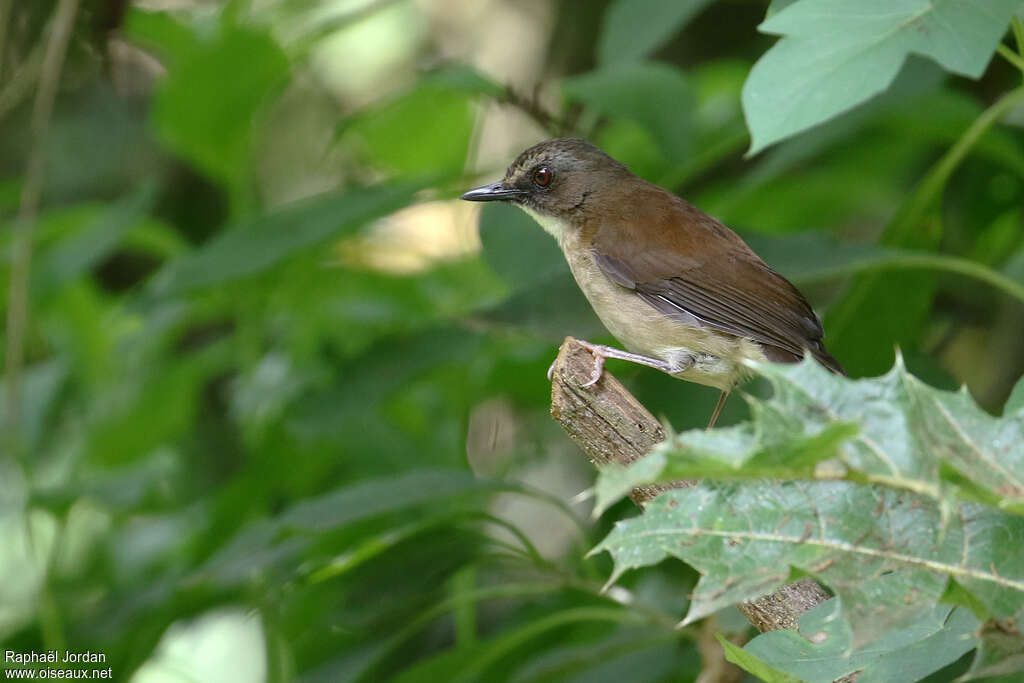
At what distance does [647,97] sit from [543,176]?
0.46m

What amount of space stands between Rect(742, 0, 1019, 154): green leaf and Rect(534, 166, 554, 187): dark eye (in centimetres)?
190

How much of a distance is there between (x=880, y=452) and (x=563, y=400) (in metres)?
0.93

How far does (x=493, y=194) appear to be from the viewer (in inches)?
147

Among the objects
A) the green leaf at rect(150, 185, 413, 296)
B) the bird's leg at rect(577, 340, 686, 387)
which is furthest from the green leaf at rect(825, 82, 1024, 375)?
the green leaf at rect(150, 185, 413, 296)

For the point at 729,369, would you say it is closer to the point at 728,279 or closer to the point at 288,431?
the point at 728,279

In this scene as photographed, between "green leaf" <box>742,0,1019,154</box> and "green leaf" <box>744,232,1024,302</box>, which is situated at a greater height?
"green leaf" <box>742,0,1019,154</box>

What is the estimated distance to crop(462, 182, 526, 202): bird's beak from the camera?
146 inches

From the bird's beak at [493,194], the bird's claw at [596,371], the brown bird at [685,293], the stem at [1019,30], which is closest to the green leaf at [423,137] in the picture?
the bird's beak at [493,194]

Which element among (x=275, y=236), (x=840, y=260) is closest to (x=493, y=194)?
(x=275, y=236)

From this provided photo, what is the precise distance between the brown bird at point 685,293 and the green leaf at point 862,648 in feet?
3.56

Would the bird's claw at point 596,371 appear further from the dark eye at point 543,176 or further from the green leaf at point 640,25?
the dark eye at point 543,176

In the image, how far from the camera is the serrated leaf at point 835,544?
1.57 m

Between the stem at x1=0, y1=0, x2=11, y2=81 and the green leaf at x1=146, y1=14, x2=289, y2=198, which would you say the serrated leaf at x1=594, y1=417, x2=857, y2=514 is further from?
the stem at x1=0, y1=0, x2=11, y2=81

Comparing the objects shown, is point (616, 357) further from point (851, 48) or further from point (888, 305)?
point (851, 48)
